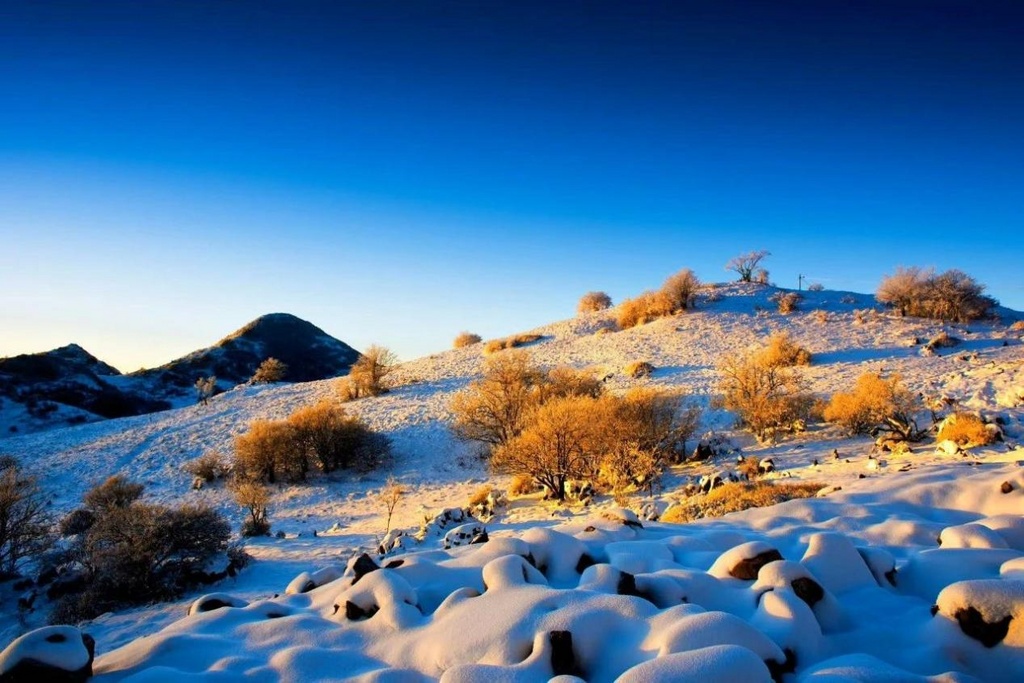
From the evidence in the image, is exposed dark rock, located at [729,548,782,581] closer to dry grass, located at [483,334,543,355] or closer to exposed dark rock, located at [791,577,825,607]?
exposed dark rock, located at [791,577,825,607]

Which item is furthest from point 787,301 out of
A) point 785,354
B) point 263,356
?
point 263,356

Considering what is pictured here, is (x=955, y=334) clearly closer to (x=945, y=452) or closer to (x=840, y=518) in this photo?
(x=945, y=452)

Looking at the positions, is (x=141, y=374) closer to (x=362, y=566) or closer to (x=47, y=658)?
(x=362, y=566)

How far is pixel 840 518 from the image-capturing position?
20.6 feet

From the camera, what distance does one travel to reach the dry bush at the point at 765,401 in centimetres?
1531

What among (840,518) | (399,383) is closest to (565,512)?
(840,518)

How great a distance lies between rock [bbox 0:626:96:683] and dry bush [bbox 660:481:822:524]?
6.99 meters

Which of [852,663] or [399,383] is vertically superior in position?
[399,383]

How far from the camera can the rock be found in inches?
121

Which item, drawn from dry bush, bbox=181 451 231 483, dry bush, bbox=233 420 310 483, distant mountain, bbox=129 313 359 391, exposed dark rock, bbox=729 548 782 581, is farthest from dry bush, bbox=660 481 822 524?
distant mountain, bbox=129 313 359 391

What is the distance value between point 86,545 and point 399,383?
21.0m

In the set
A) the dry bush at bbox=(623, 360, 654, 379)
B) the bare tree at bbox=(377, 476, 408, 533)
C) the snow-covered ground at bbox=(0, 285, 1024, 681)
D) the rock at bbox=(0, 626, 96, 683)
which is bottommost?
the bare tree at bbox=(377, 476, 408, 533)

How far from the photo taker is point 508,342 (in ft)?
117

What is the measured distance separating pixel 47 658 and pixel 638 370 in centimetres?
2269
